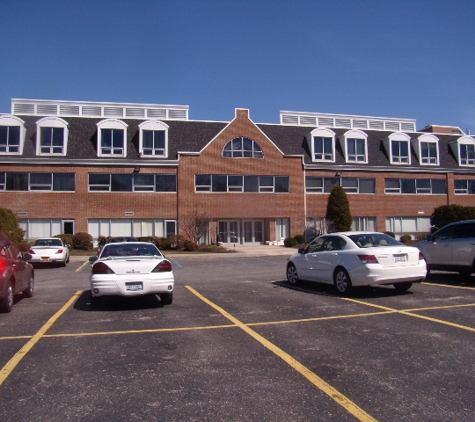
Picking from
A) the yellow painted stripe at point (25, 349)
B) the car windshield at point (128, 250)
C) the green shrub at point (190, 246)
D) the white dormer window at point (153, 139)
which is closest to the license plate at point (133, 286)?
the car windshield at point (128, 250)

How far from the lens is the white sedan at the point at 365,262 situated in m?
10.3

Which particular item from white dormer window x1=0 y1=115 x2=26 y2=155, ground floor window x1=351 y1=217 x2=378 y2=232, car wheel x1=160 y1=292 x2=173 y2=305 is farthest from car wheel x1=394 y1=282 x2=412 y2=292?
white dormer window x1=0 y1=115 x2=26 y2=155

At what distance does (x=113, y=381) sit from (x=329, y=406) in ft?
7.53

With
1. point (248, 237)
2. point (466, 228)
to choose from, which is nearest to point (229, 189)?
point (248, 237)

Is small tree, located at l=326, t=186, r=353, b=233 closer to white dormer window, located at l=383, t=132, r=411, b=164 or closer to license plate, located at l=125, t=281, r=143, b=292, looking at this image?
white dormer window, located at l=383, t=132, r=411, b=164

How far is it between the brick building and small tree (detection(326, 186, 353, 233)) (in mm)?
1071

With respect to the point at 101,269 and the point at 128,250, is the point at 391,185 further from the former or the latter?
the point at 101,269

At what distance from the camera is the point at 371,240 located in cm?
1109

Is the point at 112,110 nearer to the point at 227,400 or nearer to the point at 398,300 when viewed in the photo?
the point at 398,300

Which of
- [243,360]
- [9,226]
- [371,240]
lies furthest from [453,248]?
[9,226]

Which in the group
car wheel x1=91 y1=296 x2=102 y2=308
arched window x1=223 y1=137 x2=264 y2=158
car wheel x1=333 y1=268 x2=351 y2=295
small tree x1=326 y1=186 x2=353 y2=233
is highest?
arched window x1=223 y1=137 x2=264 y2=158

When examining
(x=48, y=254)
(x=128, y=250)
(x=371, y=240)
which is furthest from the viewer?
(x=48, y=254)

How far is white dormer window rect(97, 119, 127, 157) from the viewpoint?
34.8 m

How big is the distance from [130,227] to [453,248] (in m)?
26.0
